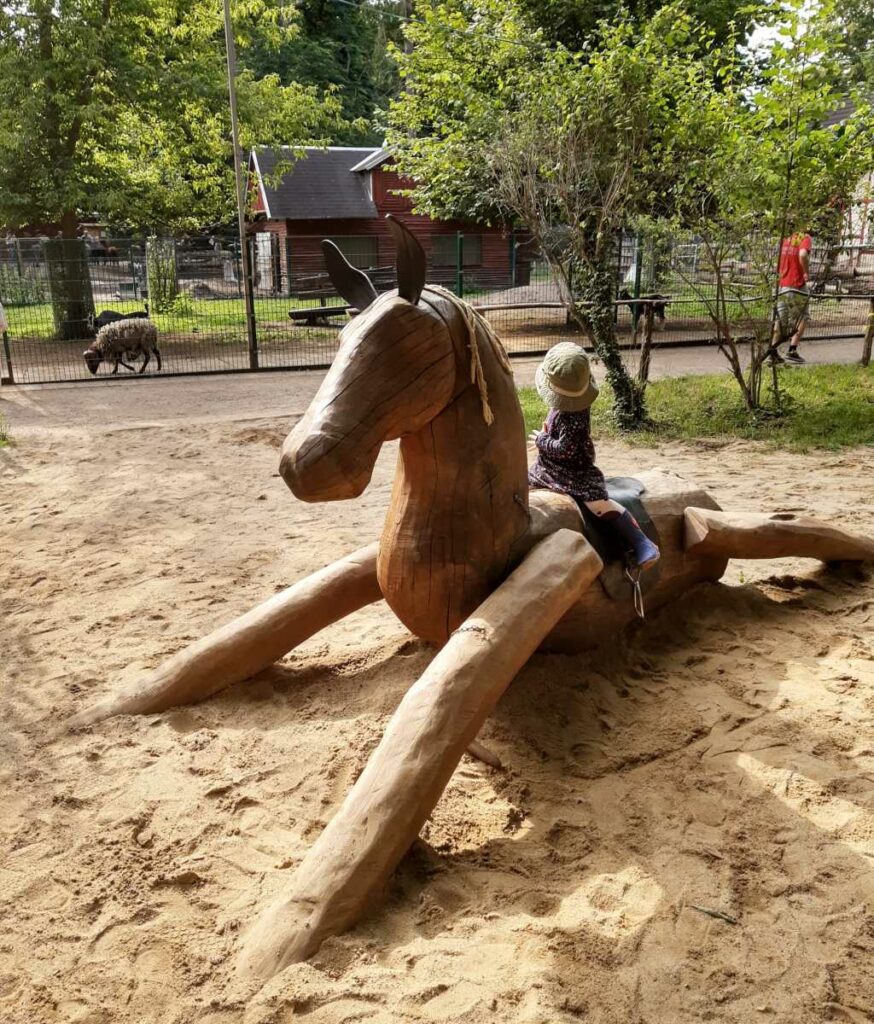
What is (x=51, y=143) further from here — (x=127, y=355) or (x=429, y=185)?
(x=429, y=185)

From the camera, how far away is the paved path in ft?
30.6

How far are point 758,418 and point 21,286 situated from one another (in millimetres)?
12173

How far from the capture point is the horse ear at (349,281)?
104 inches

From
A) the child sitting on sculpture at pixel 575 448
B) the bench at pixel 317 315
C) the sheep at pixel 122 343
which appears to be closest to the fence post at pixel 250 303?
the sheep at pixel 122 343

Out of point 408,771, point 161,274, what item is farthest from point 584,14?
point 408,771

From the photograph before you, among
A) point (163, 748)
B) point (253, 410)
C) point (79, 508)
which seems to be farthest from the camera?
point (253, 410)

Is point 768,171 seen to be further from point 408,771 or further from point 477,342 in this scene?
point 408,771

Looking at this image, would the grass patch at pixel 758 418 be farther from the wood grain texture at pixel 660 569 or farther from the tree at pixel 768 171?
the wood grain texture at pixel 660 569

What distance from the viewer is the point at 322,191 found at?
26047mm

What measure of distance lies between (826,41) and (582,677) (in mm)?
7274

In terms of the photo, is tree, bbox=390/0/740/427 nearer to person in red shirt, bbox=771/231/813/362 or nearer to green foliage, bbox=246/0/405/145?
person in red shirt, bbox=771/231/813/362

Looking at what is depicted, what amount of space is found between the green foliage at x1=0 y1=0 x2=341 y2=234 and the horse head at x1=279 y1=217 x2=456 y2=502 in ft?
46.9

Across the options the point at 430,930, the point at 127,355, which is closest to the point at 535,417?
the point at 430,930

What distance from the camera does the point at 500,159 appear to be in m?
8.85
